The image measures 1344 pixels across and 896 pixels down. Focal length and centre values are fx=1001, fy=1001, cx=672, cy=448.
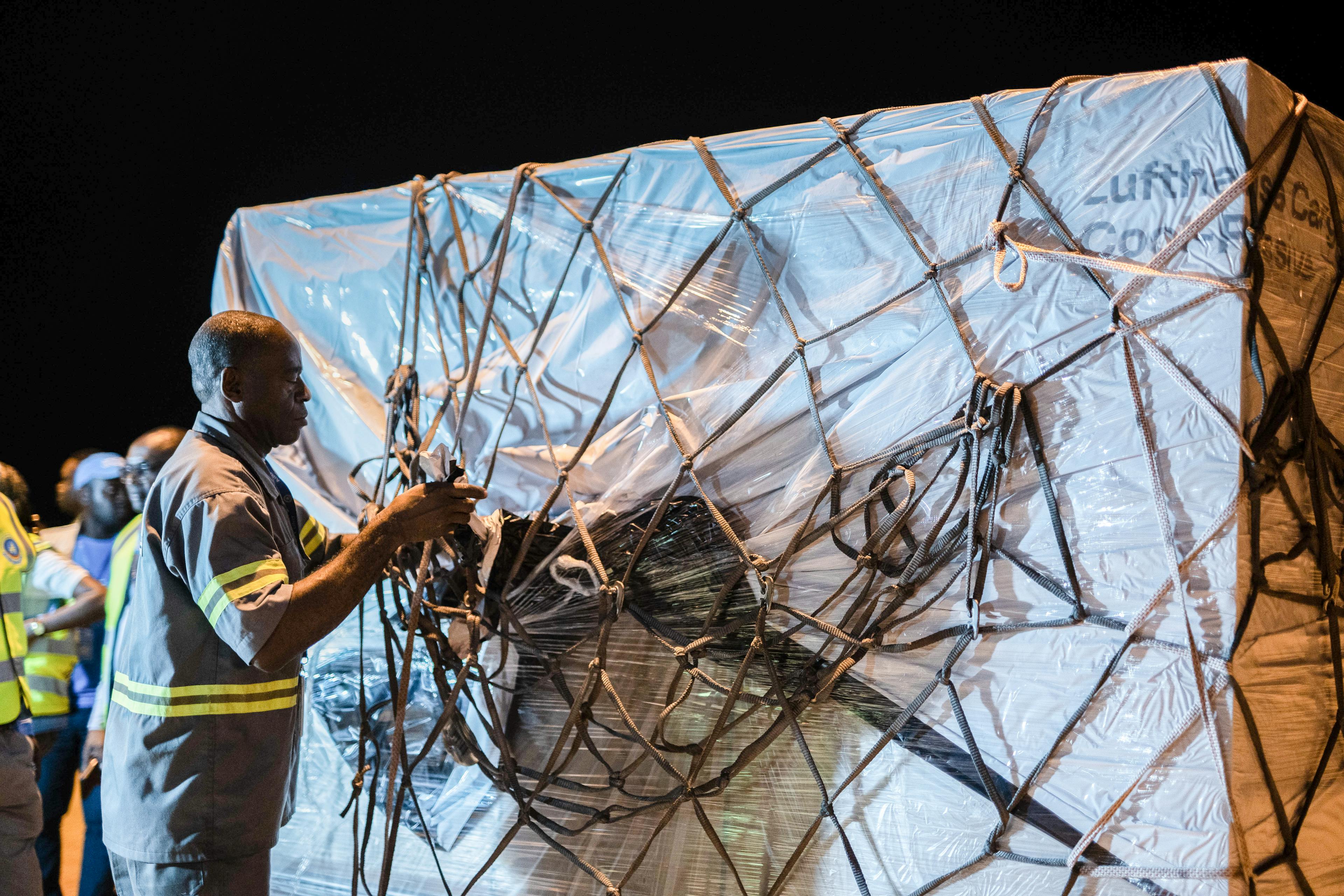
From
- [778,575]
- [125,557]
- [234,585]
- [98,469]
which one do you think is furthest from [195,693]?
[98,469]

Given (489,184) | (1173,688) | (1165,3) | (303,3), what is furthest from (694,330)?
(303,3)

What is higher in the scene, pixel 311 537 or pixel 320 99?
pixel 320 99

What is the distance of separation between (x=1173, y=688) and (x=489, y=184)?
1.67 meters

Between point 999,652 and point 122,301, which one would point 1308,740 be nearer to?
point 999,652

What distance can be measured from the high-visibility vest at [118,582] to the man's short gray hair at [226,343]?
95 centimetres

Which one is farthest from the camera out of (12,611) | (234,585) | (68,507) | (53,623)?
(68,507)

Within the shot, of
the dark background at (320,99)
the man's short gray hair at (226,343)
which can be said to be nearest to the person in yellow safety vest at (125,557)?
the man's short gray hair at (226,343)

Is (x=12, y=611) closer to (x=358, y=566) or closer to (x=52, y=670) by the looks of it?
(x=52, y=670)

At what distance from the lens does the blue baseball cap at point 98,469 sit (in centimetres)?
281

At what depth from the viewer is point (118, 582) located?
2.48 meters

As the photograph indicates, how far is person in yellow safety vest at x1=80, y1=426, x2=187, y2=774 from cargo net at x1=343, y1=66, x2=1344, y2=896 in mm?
715

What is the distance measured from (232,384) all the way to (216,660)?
1.50ft

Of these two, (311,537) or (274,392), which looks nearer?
(274,392)

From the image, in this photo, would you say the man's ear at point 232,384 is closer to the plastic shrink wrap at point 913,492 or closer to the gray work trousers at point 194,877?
the plastic shrink wrap at point 913,492
